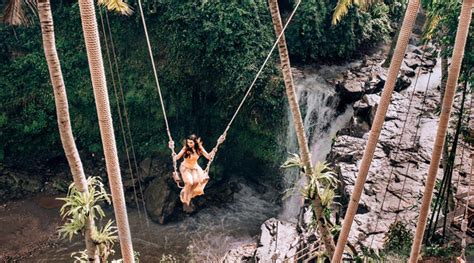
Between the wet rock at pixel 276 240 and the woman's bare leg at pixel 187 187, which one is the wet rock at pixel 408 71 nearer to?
the wet rock at pixel 276 240

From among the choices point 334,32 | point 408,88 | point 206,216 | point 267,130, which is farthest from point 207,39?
point 408,88

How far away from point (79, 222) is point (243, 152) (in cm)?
877

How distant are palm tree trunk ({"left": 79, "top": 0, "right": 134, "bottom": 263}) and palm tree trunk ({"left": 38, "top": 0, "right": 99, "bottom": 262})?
0.55m

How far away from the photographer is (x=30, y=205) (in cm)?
1175

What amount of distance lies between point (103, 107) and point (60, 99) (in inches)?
29.0

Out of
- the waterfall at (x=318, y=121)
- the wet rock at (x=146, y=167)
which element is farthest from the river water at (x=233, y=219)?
the wet rock at (x=146, y=167)

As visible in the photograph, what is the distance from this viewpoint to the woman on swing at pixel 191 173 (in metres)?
5.02

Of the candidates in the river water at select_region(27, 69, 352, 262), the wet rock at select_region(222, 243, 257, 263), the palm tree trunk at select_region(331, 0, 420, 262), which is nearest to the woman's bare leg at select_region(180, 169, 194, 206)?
the palm tree trunk at select_region(331, 0, 420, 262)

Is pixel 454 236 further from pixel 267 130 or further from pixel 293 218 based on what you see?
pixel 267 130

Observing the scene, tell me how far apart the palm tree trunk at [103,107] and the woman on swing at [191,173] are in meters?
1.23

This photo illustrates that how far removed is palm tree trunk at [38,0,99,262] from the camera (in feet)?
12.2

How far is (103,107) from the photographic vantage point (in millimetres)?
3498

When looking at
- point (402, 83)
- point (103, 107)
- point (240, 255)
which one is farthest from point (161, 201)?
point (103, 107)

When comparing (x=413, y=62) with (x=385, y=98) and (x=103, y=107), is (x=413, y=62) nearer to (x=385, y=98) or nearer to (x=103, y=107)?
(x=385, y=98)
